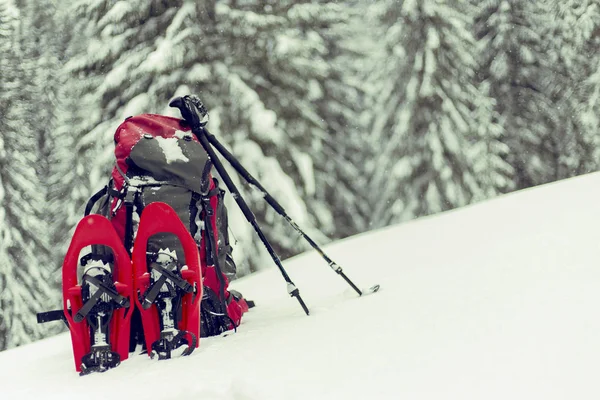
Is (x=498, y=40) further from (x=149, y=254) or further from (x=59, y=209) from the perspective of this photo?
(x=149, y=254)

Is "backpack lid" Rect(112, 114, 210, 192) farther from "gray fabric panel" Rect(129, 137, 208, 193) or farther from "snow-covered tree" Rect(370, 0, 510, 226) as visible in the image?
"snow-covered tree" Rect(370, 0, 510, 226)

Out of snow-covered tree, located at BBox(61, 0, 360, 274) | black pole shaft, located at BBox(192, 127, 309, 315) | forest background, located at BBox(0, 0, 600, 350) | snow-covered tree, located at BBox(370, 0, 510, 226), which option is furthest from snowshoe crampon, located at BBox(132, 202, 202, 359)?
snow-covered tree, located at BBox(370, 0, 510, 226)

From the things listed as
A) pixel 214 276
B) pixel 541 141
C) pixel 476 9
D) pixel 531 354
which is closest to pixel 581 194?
pixel 214 276

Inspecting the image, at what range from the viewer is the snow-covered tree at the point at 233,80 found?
398 inches

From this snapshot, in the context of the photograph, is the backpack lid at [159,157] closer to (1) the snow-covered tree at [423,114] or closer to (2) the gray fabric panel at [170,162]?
(2) the gray fabric panel at [170,162]

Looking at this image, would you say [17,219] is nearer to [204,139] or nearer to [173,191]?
[204,139]

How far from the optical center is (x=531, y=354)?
2.11 metres

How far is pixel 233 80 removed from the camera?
10203 mm

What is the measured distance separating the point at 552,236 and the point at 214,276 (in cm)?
192

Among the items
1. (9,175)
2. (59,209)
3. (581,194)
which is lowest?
(59,209)

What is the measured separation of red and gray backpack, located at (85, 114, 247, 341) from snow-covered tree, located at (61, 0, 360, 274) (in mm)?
5975

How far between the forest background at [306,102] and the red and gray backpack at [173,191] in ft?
7.17

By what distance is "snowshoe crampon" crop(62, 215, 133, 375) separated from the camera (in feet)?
10.7

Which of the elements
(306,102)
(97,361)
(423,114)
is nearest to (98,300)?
(97,361)
